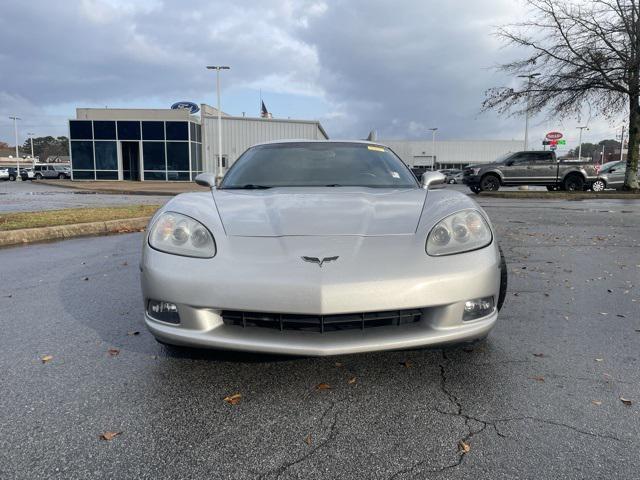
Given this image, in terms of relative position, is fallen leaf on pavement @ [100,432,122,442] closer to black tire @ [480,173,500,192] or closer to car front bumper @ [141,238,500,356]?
car front bumper @ [141,238,500,356]

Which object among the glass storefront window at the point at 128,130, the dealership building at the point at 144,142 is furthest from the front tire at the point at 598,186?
the glass storefront window at the point at 128,130

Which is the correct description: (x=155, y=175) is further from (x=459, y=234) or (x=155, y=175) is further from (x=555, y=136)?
(x=555, y=136)

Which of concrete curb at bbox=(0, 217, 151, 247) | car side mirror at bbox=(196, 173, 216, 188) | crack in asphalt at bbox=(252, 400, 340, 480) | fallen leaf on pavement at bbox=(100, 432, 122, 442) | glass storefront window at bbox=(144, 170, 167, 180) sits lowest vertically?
crack in asphalt at bbox=(252, 400, 340, 480)

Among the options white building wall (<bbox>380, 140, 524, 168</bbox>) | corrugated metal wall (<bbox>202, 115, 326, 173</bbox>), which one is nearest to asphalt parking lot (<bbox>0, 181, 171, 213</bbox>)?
corrugated metal wall (<bbox>202, 115, 326, 173</bbox>)

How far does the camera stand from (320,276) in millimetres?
2150

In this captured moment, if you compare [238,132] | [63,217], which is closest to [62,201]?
[63,217]

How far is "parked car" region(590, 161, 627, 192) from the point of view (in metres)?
21.6

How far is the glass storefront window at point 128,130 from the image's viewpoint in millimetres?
34531

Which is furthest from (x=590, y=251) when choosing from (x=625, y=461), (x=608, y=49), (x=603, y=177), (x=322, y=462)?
(x=603, y=177)

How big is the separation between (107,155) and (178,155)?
209 inches

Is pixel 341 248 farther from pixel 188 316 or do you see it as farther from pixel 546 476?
pixel 546 476

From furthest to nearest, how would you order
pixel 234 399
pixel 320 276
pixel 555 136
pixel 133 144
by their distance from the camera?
pixel 555 136 → pixel 133 144 → pixel 234 399 → pixel 320 276

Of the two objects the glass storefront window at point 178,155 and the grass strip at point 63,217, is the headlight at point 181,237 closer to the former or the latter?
the grass strip at point 63,217

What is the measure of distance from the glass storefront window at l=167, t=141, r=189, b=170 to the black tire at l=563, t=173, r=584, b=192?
2542 centimetres
